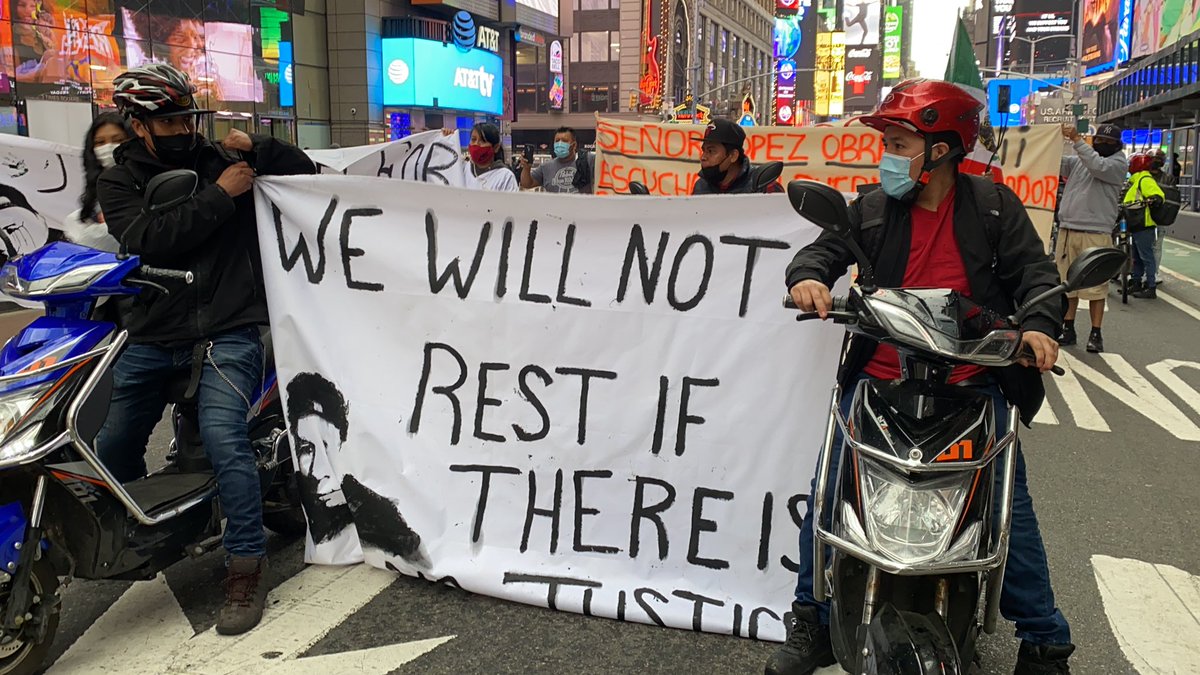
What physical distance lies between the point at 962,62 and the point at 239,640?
23.5 feet

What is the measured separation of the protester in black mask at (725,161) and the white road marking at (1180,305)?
795 cm

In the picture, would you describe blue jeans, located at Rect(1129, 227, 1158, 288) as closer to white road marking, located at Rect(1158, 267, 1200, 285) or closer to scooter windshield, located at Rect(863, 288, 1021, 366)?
white road marking, located at Rect(1158, 267, 1200, 285)

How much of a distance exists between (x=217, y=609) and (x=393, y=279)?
4.59ft

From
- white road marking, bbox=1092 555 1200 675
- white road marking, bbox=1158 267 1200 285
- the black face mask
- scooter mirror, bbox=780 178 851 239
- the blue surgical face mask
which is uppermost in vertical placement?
the black face mask

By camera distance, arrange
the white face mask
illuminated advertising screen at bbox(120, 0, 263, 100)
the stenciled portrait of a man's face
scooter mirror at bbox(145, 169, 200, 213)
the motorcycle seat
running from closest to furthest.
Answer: scooter mirror at bbox(145, 169, 200, 213) → the motorcycle seat → the stenciled portrait of a man's face → the white face mask → illuminated advertising screen at bbox(120, 0, 263, 100)

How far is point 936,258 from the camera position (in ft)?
9.27

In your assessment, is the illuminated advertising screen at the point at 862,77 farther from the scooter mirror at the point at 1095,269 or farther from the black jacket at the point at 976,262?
the scooter mirror at the point at 1095,269

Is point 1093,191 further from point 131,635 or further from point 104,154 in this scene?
point 131,635

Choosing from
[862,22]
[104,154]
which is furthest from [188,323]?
[862,22]

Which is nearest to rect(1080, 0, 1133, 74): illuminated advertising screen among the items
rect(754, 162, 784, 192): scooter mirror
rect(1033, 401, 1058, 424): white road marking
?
rect(1033, 401, 1058, 424): white road marking

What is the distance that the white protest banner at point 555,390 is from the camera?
354cm

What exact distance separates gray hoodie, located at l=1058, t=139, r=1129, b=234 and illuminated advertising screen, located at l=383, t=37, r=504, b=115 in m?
29.8

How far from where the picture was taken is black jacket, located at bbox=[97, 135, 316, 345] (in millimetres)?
3422

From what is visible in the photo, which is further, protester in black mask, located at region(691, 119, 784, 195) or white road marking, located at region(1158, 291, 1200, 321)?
white road marking, located at region(1158, 291, 1200, 321)
